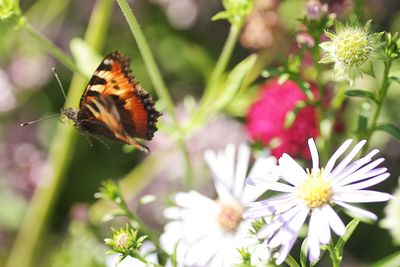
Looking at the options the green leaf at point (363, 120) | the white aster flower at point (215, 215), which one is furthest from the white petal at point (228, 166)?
the green leaf at point (363, 120)

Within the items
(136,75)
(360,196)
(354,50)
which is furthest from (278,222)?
(136,75)

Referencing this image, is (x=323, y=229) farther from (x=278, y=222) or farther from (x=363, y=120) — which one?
(x=363, y=120)

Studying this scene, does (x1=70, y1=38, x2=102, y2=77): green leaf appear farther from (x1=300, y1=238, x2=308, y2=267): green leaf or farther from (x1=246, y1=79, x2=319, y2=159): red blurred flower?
(x1=300, y1=238, x2=308, y2=267): green leaf

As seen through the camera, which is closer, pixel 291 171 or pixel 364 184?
pixel 364 184

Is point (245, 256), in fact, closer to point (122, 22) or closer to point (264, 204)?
point (264, 204)

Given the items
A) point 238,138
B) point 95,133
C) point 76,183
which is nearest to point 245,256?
point 95,133
